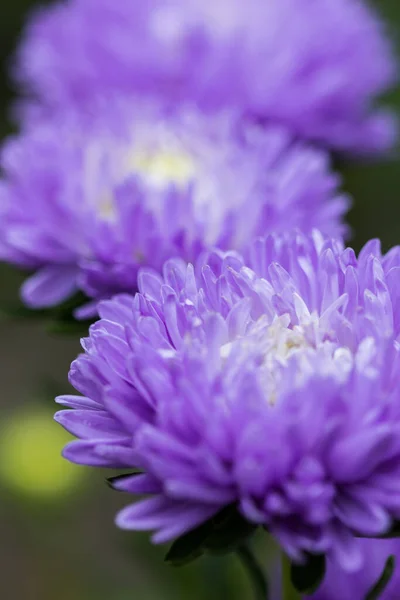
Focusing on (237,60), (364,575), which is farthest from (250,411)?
(237,60)

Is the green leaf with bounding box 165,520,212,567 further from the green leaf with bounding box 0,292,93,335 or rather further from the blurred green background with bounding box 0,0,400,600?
the blurred green background with bounding box 0,0,400,600

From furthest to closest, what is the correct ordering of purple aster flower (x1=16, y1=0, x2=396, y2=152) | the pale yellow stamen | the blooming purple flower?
purple aster flower (x1=16, y1=0, x2=396, y2=152) < the pale yellow stamen < the blooming purple flower

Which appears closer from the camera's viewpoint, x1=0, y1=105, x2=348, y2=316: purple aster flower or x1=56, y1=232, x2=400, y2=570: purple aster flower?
x1=56, y1=232, x2=400, y2=570: purple aster flower

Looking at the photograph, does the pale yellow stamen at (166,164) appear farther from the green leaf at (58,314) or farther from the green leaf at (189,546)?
the green leaf at (189,546)

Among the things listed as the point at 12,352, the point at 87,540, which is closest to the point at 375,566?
the point at 87,540

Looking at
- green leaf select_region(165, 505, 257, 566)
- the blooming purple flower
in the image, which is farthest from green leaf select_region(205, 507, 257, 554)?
the blooming purple flower

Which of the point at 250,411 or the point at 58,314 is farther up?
the point at 58,314

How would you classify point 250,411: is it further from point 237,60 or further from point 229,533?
point 237,60
